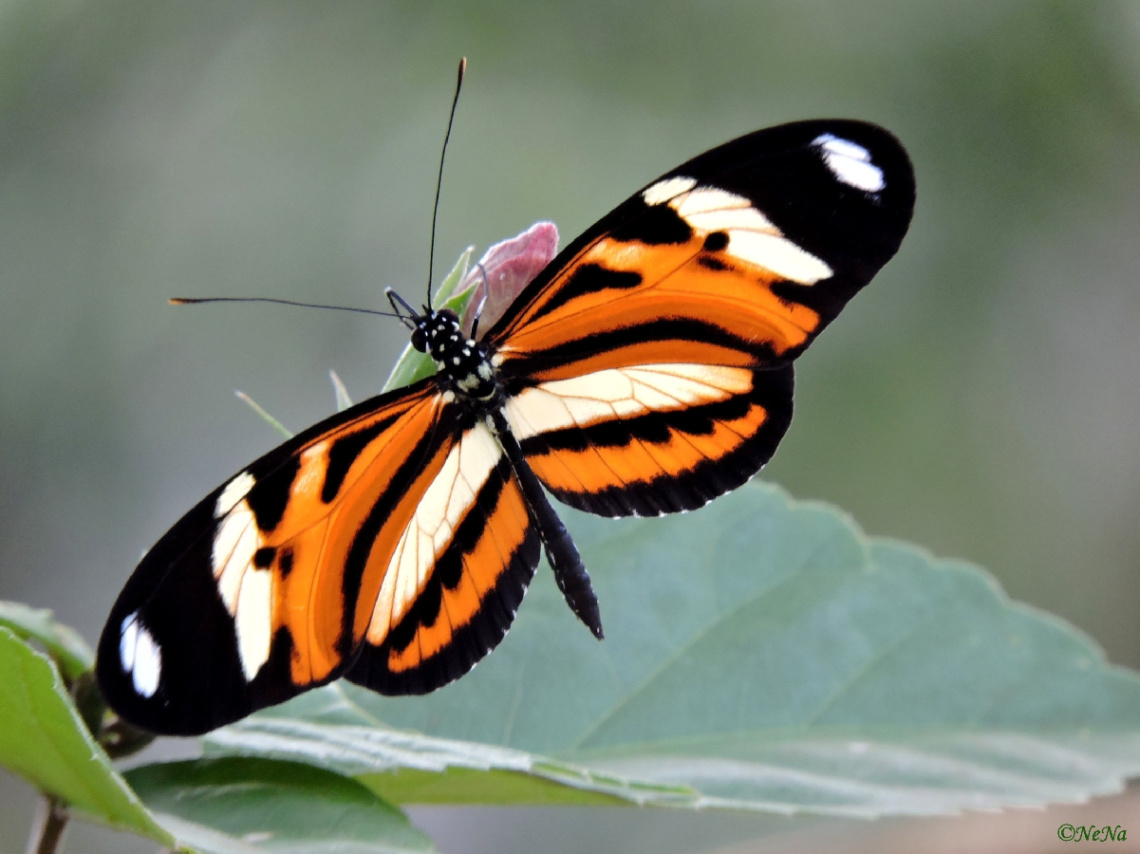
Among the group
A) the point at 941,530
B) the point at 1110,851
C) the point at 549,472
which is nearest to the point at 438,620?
the point at 549,472

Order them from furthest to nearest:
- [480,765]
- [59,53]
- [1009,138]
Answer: [1009,138] → [59,53] → [480,765]

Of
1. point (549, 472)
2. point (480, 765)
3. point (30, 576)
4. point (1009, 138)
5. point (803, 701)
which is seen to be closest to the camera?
point (480, 765)

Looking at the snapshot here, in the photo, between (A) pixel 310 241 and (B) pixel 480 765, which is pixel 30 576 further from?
(B) pixel 480 765

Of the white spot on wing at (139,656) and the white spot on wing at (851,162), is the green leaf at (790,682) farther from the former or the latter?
the white spot on wing at (851,162)

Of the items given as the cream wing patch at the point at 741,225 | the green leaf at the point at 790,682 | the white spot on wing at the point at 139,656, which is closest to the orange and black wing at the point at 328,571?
the white spot on wing at the point at 139,656

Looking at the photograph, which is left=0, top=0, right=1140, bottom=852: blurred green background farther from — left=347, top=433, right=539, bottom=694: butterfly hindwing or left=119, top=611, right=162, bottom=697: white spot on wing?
left=119, top=611, right=162, bottom=697: white spot on wing

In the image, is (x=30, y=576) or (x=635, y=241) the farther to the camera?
(x=30, y=576)

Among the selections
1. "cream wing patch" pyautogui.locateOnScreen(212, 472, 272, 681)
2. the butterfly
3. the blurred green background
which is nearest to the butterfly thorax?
the butterfly
